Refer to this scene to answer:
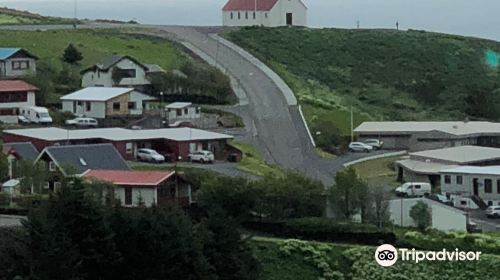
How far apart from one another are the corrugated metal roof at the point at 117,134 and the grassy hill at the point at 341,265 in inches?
225

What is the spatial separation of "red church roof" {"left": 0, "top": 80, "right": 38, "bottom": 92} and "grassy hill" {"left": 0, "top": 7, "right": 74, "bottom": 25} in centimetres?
802

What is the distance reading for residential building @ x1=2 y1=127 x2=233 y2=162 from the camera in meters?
17.5

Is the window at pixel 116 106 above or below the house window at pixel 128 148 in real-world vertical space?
above

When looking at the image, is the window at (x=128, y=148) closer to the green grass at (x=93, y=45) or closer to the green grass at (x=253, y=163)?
the green grass at (x=253, y=163)

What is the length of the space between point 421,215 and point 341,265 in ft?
6.73

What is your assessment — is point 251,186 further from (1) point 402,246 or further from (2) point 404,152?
(2) point 404,152

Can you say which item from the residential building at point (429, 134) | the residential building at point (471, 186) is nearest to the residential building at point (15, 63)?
the residential building at point (429, 134)

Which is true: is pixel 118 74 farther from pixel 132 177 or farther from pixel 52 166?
pixel 132 177

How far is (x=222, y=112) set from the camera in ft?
69.6

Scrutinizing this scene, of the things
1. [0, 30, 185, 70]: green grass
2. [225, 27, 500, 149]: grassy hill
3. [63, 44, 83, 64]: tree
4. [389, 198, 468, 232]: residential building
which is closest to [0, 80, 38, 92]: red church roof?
[0, 30, 185, 70]: green grass

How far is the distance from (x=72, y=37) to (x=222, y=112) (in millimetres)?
5482

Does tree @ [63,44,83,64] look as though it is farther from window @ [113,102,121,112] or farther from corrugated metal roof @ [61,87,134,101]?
window @ [113,102,121,112]

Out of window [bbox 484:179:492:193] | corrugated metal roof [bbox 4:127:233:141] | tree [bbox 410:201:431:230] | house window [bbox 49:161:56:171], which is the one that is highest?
corrugated metal roof [bbox 4:127:233:141]

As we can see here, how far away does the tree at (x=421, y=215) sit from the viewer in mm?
13672
